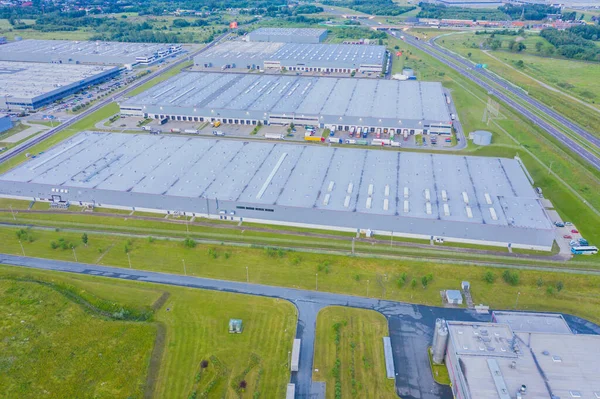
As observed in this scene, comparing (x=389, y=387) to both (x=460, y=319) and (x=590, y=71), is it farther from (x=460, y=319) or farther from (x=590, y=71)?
(x=590, y=71)

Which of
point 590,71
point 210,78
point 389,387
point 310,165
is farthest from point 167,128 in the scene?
point 590,71

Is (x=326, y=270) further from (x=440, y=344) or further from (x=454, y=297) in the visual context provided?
(x=440, y=344)

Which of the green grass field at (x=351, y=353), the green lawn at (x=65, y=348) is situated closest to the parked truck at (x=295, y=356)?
the green grass field at (x=351, y=353)

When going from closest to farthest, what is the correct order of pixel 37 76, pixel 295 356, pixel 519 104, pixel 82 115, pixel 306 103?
pixel 295 356
pixel 306 103
pixel 82 115
pixel 519 104
pixel 37 76

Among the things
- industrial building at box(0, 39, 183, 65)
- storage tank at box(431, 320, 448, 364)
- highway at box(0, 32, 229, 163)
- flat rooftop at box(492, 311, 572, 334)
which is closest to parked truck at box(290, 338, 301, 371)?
storage tank at box(431, 320, 448, 364)

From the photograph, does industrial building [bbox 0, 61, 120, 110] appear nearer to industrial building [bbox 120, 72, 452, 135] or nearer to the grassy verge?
industrial building [bbox 120, 72, 452, 135]

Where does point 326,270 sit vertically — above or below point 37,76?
below

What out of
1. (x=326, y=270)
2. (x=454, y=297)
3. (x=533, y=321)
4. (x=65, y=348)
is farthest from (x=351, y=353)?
(x=65, y=348)
